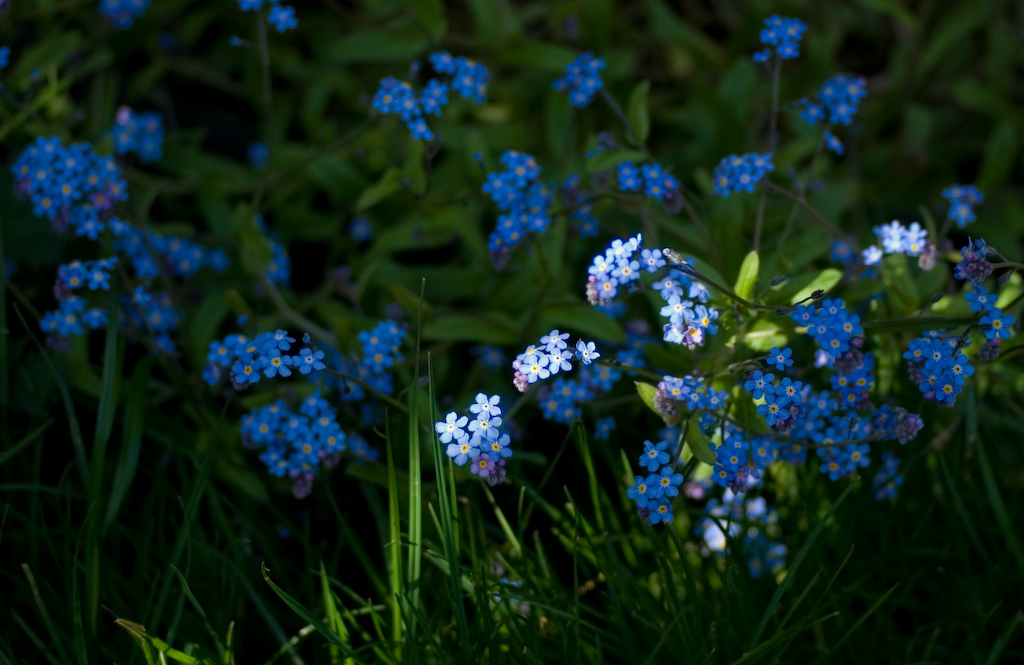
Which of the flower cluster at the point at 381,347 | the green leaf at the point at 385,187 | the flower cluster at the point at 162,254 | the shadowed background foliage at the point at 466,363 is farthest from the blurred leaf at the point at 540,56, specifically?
the flower cluster at the point at 381,347

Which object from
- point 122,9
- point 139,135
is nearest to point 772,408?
point 139,135

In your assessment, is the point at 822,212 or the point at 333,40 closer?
the point at 822,212

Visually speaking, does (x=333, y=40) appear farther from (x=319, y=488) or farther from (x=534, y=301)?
(x=319, y=488)

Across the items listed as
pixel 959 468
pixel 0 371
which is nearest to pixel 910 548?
pixel 959 468

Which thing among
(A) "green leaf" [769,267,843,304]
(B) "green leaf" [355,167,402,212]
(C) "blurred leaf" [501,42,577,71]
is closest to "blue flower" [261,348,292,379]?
(B) "green leaf" [355,167,402,212]

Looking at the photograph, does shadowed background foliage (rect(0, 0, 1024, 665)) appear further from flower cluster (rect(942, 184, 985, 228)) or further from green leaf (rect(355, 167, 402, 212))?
flower cluster (rect(942, 184, 985, 228))

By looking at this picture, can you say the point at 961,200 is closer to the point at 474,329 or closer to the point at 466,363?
the point at 474,329
